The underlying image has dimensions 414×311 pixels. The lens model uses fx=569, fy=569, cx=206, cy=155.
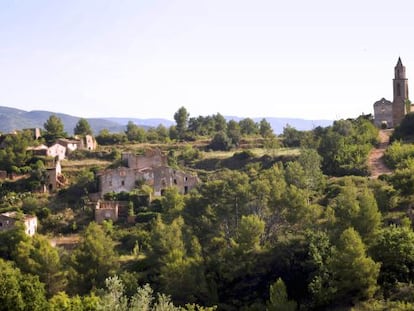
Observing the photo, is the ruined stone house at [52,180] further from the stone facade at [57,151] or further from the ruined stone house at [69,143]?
the ruined stone house at [69,143]

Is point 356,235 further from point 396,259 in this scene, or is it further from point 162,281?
point 162,281

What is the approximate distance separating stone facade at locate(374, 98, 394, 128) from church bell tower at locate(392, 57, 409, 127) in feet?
1.69

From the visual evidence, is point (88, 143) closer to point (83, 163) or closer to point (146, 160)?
point (83, 163)

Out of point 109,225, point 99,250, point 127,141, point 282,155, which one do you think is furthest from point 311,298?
point 127,141

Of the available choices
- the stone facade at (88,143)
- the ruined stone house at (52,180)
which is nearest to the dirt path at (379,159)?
the ruined stone house at (52,180)

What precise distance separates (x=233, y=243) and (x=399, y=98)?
39.2 metres

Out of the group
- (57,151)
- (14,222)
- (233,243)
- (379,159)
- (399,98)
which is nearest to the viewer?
(233,243)

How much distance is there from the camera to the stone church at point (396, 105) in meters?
62.5

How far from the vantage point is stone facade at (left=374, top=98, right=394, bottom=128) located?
63.3m

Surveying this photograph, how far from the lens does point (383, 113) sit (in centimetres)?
6391

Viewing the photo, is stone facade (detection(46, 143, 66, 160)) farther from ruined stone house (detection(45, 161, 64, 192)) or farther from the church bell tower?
the church bell tower

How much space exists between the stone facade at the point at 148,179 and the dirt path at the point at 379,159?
1476cm

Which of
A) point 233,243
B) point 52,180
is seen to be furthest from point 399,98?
point 233,243

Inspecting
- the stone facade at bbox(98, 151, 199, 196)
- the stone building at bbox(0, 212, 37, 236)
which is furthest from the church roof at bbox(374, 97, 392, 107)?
the stone building at bbox(0, 212, 37, 236)
